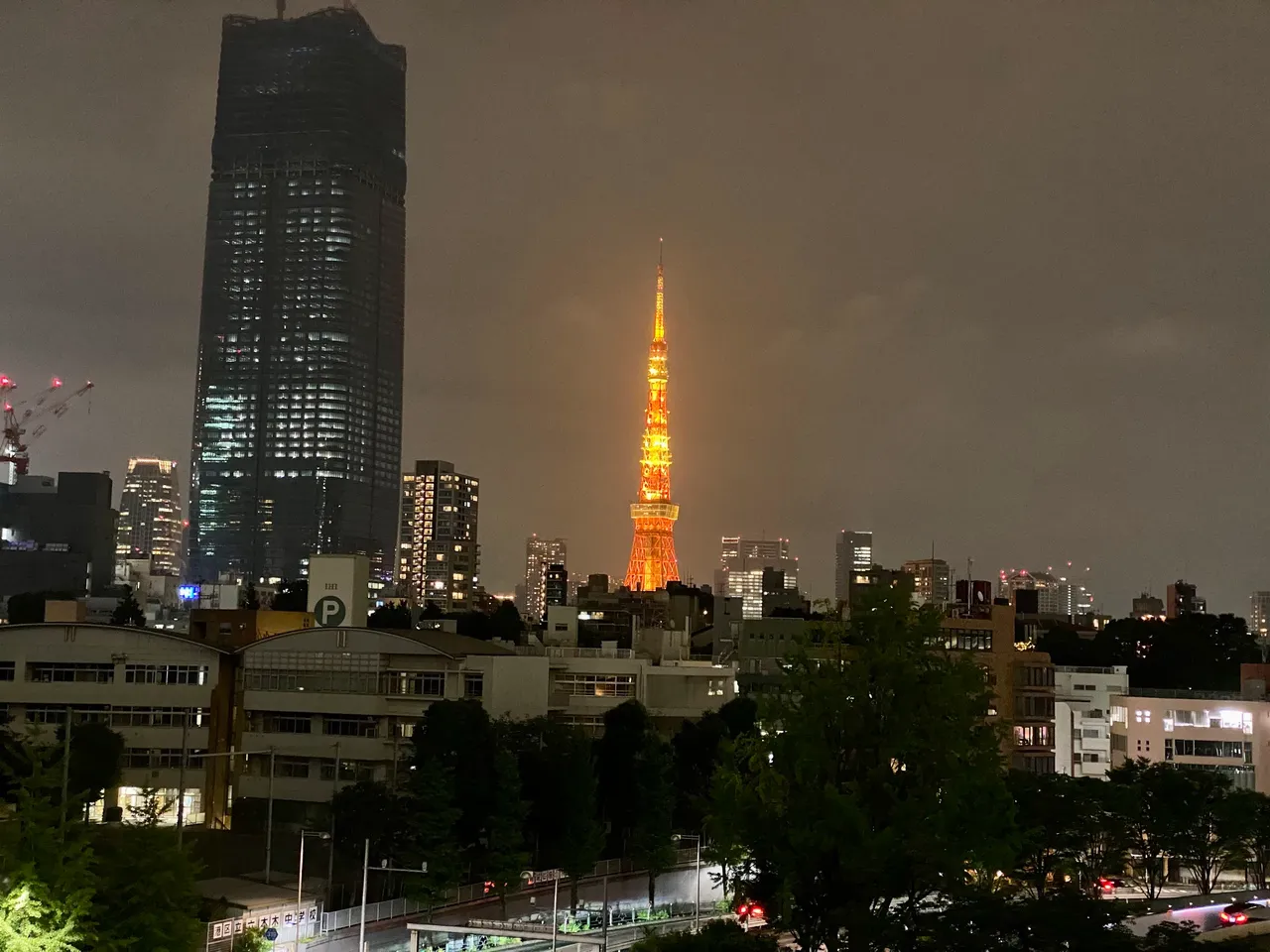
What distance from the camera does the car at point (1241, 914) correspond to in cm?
A: 3244

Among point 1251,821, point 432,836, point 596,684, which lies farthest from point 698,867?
point 596,684

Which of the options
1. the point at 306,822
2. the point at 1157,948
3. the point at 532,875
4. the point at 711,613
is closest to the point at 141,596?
the point at 711,613

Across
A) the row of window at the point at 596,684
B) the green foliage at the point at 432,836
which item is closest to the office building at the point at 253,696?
the row of window at the point at 596,684

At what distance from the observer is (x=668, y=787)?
41844 mm

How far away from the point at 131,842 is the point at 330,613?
28.2 m

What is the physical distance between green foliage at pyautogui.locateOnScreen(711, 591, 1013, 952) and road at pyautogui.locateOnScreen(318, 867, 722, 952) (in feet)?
34.2

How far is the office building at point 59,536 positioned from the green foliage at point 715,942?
112 m

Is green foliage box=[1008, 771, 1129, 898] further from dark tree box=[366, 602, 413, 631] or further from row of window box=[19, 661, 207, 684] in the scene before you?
dark tree box=[366, 602, 413, 631]

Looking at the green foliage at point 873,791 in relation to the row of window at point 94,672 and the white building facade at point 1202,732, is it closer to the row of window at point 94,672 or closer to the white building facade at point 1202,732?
the row of window at point 94,672

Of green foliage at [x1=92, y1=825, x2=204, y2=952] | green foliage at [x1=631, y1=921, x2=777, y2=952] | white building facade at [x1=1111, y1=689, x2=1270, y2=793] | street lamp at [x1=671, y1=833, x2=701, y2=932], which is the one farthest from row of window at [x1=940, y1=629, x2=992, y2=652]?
green foliage at [x1=92, y1=825, x2=204, y2=952]

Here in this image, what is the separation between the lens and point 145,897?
925 inches

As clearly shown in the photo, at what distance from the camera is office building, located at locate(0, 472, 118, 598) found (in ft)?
416

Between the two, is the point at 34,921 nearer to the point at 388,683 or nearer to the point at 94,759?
the point at 94,759

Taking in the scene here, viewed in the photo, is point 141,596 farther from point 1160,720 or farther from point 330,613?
point 1160,720
